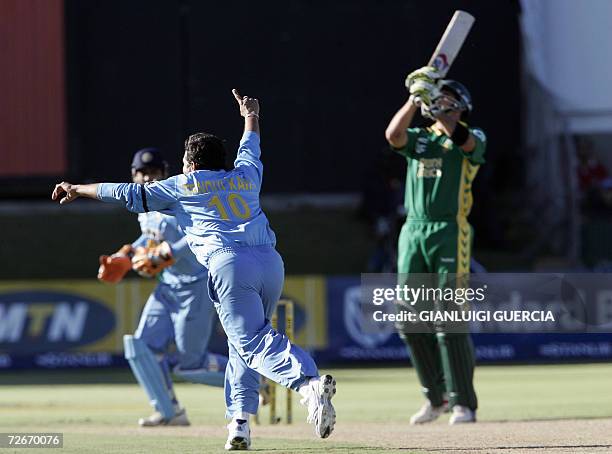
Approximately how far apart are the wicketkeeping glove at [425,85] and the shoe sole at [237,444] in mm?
2848

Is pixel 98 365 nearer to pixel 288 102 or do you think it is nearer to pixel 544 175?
pixel 288 102

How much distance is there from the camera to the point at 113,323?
17.5 meters

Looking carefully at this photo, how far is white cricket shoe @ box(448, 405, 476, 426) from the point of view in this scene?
9969mm

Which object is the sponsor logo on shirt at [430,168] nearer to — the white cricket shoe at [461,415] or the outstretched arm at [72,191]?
the white cricket shoe at [461,415]

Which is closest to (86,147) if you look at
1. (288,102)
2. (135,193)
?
(288,102)

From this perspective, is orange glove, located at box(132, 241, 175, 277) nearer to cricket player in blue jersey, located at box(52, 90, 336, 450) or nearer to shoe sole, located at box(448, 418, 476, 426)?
cricket player in blue jersey, located at box(52, 90, 336, 450)

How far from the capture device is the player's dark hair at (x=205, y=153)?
8086 millimetres

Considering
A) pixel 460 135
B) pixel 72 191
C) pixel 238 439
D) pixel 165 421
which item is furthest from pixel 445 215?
pixel 72 191

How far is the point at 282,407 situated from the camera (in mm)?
12555

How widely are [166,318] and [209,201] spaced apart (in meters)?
2.49

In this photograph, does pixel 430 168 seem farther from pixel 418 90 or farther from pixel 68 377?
pixel 68 377

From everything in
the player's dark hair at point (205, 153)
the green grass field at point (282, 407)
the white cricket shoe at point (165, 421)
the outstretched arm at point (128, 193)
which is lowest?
the green grass field at point (282, 407)

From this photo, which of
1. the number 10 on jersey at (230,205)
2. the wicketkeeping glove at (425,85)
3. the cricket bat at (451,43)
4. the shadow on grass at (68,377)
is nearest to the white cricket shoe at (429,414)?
the wicketkeeping glove at (425,85)

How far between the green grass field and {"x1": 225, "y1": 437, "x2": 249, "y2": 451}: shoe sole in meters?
0.11
